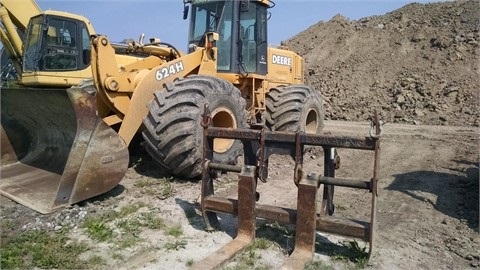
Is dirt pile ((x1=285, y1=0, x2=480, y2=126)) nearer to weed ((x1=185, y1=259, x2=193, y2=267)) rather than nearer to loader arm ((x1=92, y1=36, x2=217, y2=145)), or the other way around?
loader arm ((x1=92, y1=36, x2=217, y2=145))

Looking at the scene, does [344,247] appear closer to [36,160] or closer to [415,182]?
[415,182]

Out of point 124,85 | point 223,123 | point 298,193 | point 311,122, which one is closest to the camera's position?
point 298,193

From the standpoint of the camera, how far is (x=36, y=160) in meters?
A: 5.62

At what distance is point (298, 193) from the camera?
3674mm

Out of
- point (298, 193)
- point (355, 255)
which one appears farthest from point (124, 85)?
point (355, 255)

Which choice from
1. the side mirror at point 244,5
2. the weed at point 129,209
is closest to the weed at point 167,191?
the weed at point 129,209

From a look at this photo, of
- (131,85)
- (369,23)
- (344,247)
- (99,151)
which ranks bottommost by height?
(344,247)

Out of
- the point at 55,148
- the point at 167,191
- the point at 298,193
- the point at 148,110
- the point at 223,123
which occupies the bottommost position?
the point at 167,191

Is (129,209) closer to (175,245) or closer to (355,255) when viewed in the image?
(175,245)

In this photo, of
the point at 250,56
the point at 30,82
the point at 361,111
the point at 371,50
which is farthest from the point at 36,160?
the point at 371,50

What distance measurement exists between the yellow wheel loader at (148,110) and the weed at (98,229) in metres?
0.36

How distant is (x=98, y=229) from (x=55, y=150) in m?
1.95

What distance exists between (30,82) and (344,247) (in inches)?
332

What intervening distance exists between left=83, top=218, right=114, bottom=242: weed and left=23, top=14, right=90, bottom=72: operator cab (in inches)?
254
